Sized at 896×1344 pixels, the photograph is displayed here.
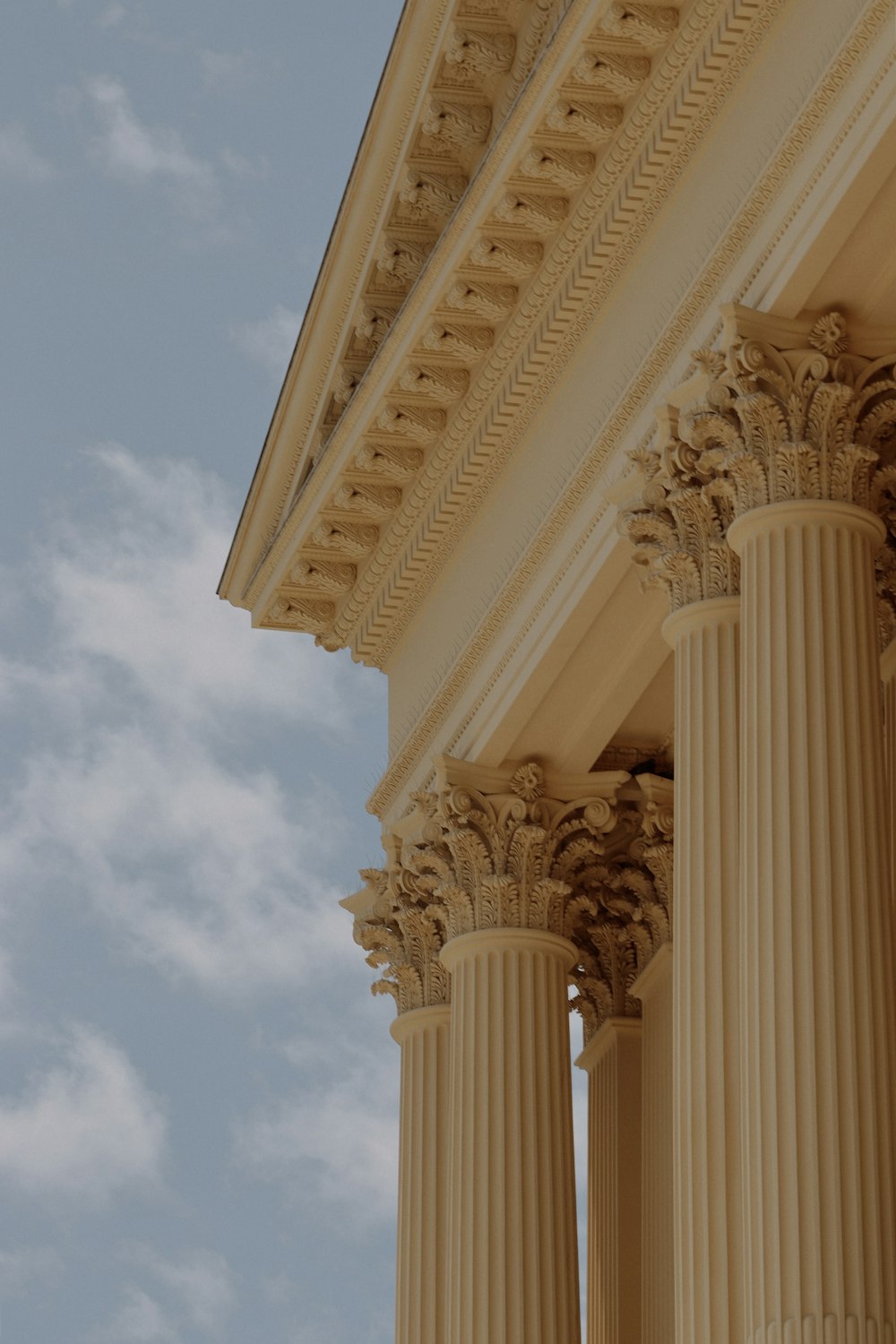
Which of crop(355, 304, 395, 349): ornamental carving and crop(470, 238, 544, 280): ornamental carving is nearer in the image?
crop(470, 238, 544, 280): ornamental carving

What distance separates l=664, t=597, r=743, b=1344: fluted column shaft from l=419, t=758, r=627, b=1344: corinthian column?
556cm

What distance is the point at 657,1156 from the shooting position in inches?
1177

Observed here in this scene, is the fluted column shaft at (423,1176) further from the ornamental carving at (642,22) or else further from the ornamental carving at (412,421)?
the ornamental carving at (642,22)

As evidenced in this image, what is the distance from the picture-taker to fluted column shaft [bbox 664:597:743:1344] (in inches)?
837

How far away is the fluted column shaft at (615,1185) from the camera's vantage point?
30875 millimetres

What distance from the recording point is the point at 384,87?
29922 mm

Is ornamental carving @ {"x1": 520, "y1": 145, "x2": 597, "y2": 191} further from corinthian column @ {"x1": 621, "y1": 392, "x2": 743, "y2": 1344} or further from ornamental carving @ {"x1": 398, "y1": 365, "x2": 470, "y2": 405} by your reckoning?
corinthian column @ {"x1": 621, "y1": 392, "x2": 743, "y2": 1344}

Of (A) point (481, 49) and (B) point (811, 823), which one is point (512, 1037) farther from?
(A) point (481, 49)

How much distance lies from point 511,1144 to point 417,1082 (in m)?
3.47

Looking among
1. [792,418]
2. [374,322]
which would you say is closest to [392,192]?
[374,322]

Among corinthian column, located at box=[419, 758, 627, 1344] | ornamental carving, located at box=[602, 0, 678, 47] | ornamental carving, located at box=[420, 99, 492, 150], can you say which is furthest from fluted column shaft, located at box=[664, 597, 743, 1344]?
ornamental carving, located at box=[420, 99, 492, 150]

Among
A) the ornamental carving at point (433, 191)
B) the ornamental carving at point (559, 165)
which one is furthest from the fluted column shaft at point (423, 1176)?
the ornamental carving at point (559, 165)

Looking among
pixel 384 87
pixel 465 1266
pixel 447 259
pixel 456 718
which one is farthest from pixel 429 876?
pixel 384 87

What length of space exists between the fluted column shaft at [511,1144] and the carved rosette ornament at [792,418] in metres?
7.24
